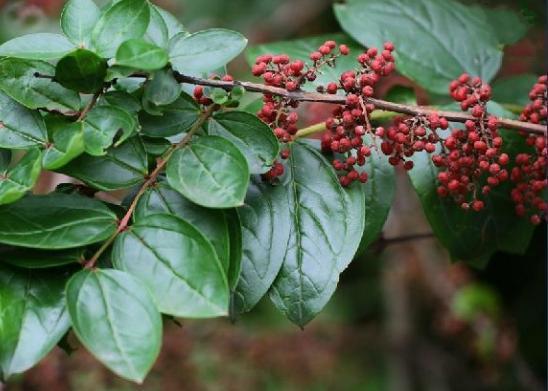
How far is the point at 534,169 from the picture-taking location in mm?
962

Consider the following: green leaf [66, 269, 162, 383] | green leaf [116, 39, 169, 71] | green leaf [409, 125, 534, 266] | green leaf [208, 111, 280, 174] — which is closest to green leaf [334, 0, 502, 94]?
green leaf [409, 125, 534, 266]

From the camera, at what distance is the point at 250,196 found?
34.2 inches

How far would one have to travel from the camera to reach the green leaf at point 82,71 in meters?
0.78

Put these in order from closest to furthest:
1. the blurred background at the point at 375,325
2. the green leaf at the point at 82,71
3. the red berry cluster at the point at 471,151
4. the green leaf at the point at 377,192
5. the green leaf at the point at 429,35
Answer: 1. the green leaf at the point at 82,71
2. the red berry cluster at the point at 471,151
3. the green leaf at the point at 377,192
4. the green leaf at the point at 429,35
5. the blurred background at the point at 375,325

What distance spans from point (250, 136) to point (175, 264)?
0.18 metres

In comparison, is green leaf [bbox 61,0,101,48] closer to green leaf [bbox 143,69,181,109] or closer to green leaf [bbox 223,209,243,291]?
green leaf [bbox 143,69,181,109]

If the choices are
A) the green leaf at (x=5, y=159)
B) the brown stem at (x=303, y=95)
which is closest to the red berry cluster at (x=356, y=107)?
the brown stem at (x=303, y=95)

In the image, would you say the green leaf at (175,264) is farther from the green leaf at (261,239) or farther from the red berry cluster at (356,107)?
the red berry cluster at (356,107)

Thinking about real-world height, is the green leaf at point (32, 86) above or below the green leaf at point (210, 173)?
above

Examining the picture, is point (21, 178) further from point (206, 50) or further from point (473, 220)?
point (473, 220)

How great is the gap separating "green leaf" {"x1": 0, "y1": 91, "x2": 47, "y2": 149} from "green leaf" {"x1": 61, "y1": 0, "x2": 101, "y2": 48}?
0.09 meters

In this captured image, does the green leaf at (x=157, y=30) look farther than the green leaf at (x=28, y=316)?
Yes

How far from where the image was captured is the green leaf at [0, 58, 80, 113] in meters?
0.80

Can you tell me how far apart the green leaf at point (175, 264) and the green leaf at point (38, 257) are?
42 millimetres
